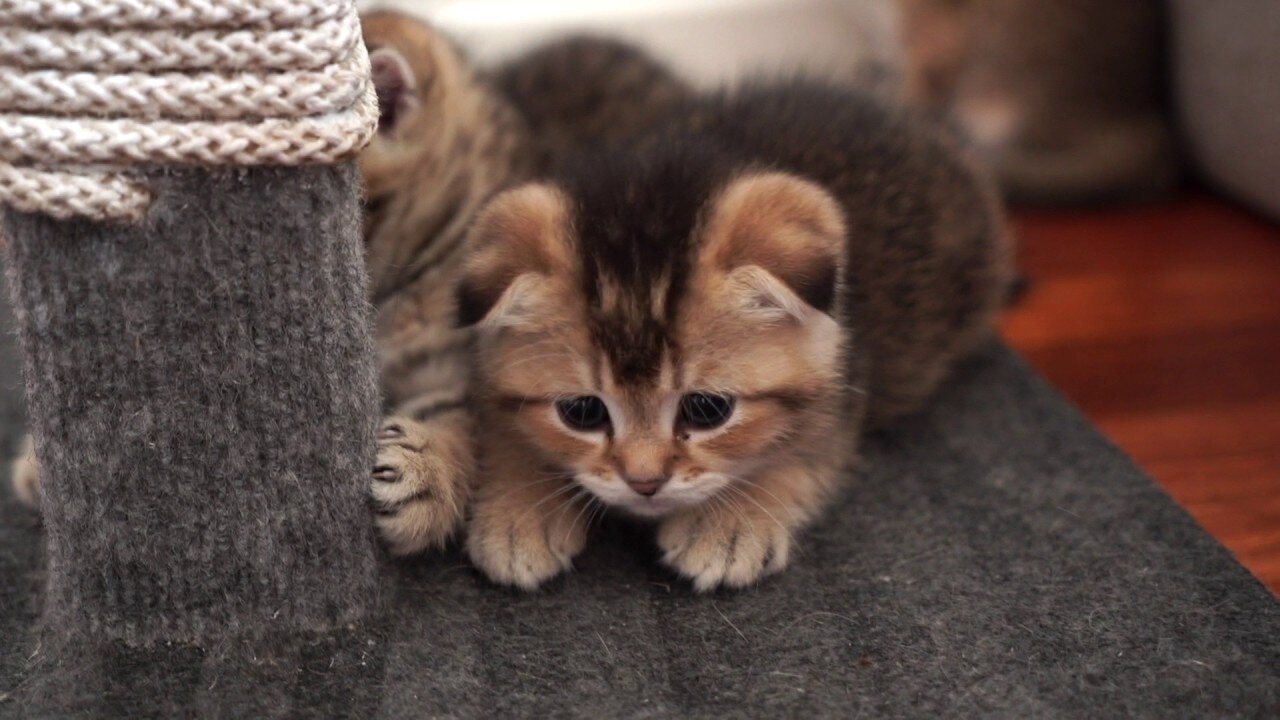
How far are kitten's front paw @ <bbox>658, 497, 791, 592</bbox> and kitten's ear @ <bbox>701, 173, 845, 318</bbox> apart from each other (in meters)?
0.25

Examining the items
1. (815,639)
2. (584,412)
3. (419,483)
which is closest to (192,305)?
(419,483)

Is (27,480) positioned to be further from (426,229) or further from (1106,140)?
(1106,140)

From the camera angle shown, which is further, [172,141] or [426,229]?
[426,229]

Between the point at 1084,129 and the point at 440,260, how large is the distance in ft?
5.05

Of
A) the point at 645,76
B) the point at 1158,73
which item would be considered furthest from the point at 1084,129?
the point at 645,76

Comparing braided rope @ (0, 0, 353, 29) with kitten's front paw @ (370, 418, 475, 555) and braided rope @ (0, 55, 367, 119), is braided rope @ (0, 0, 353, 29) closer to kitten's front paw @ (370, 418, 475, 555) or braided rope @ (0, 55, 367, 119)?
braided rope @ (0, 55, 367, 119)

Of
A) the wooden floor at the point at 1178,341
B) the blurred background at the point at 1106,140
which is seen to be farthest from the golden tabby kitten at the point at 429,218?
the wooden floor at the point at 1178,341

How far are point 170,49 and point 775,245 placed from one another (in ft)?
1.97

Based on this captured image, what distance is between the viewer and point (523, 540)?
→ 1304 mm

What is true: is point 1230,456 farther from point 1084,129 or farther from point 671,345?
point 1084,129

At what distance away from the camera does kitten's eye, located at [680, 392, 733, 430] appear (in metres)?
1.24

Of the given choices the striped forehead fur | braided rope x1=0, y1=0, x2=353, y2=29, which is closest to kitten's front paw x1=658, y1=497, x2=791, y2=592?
the striped forehead fur

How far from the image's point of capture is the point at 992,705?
110 centimetres

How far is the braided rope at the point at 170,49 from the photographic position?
96cm
